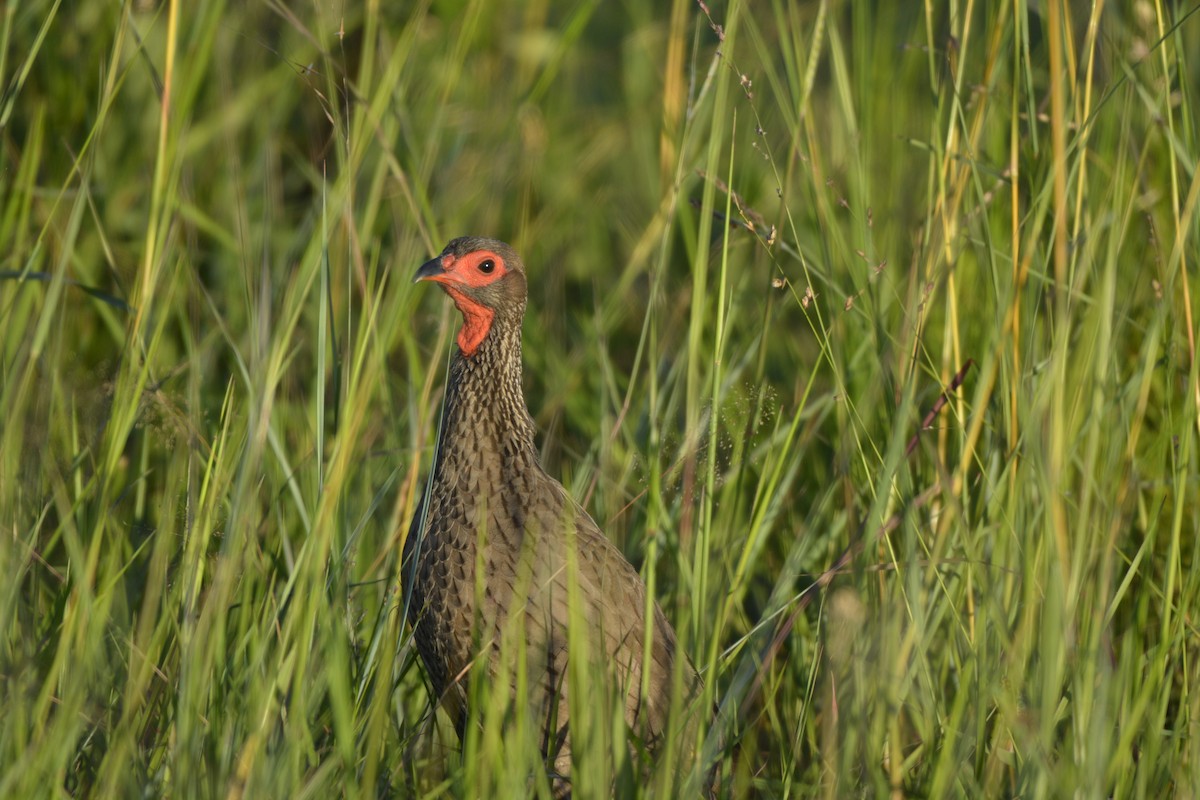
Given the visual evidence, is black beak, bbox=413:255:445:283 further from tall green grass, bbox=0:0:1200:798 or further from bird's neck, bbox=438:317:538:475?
bird's neck, bbox=438:317:538:475

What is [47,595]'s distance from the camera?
10.5 feet

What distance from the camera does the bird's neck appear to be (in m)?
3.20

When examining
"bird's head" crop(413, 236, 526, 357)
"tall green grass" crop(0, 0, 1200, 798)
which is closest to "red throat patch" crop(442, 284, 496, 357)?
"bird's head" crop(413, 236, 526, 357)

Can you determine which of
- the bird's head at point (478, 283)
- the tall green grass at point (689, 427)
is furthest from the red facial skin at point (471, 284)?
the tall green grass at point (689, 427)

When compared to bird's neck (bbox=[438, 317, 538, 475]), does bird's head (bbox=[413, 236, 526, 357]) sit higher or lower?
higher

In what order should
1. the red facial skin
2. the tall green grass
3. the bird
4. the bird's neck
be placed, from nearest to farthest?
the tall green grass
the bird
the bird's neck
the red facial skin

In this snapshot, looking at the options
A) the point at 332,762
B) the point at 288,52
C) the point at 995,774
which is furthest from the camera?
the point at 288,52

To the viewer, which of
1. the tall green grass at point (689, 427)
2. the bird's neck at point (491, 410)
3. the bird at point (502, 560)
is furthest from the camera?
the bird's neck at point (491, 410)

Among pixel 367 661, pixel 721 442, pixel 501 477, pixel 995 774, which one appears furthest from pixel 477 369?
pixel 995 774

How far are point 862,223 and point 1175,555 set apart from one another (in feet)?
2.97

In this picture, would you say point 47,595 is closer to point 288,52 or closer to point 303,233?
point 303,233

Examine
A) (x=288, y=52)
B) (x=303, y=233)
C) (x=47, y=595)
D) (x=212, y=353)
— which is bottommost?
(x=47, y=595)

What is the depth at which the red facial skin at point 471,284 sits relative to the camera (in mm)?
Result: 3320

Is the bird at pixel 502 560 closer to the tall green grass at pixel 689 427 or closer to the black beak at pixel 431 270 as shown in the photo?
the black beak at pixel 431 270
